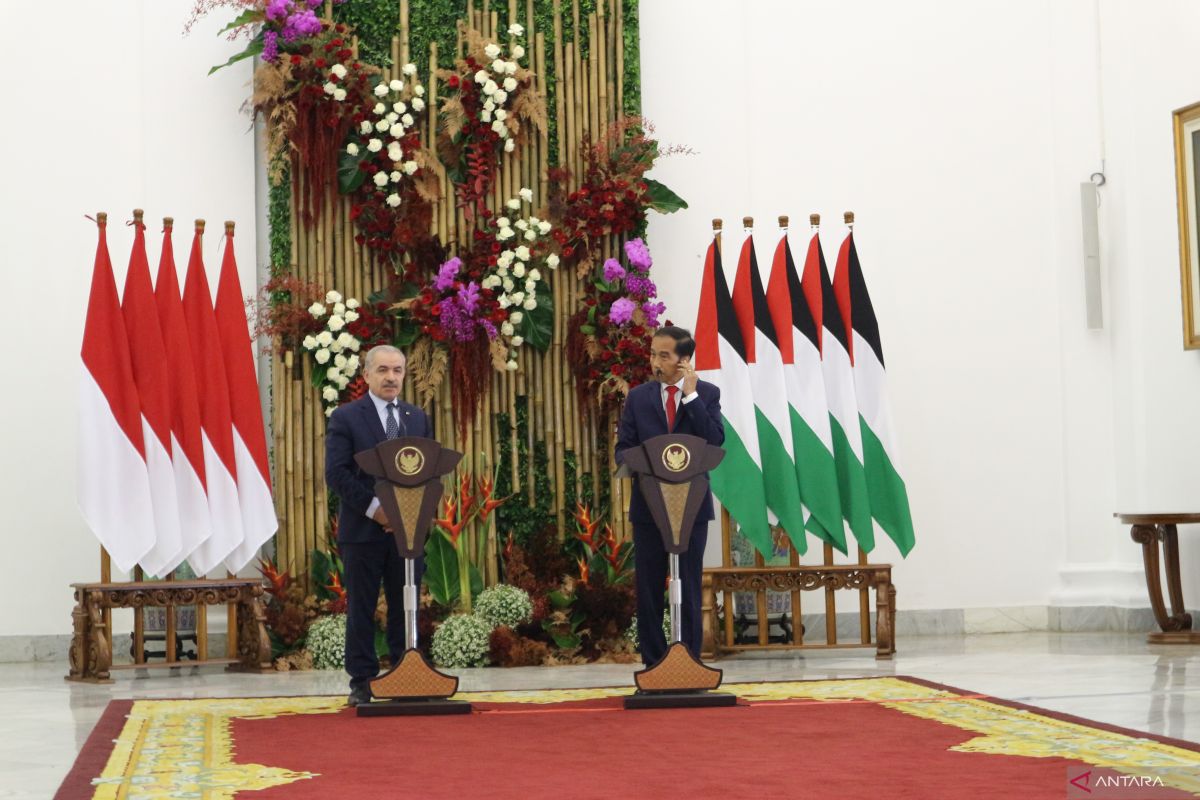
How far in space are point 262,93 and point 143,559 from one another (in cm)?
290

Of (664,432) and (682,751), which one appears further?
(664,432)

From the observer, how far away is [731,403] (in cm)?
861

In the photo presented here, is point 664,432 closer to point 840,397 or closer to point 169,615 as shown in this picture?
point 840,397

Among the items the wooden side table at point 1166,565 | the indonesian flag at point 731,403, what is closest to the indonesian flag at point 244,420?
the indonesian flag at point 731,403

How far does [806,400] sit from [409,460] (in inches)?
137

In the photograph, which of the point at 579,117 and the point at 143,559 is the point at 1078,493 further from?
the point at 143,559

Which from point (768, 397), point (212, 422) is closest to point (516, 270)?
point (768, 397)

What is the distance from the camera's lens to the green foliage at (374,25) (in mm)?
9383

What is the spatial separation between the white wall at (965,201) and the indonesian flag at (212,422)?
2.18 feet

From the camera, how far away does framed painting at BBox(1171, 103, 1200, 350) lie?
29.4 ft

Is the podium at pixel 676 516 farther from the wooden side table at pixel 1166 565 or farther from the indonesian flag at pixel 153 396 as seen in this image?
the wooden side table at pixel 1166 565

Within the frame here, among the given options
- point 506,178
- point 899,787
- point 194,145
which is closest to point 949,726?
point 899,787

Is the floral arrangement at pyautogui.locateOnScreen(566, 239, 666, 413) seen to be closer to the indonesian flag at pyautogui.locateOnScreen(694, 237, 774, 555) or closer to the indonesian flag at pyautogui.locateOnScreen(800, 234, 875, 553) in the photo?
the indonesian flag at pyautogui.locateOnScreen(694, 237, 774, 555)

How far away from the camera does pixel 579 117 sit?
9.57 meters
